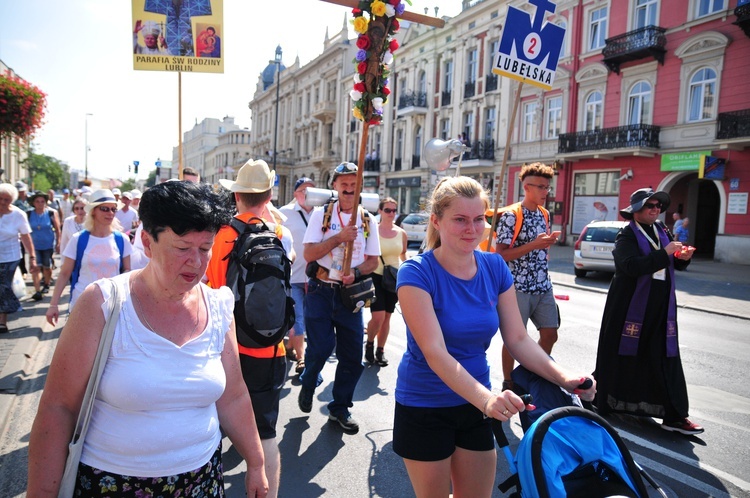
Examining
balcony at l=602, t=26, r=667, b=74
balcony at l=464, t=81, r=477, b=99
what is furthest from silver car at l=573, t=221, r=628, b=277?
balcony at l=464, t=81, r=477, b=99

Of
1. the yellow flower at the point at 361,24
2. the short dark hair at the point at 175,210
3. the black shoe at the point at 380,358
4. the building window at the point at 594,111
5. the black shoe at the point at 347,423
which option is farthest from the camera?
the building window at the point at 594,111

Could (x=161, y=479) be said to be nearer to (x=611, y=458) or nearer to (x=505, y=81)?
(x=611, y=458)

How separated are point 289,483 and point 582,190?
2350 centimetres

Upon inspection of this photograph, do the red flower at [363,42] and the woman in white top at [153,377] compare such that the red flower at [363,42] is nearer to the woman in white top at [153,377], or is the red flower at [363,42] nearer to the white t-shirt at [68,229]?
the woman in white top at [153,377]

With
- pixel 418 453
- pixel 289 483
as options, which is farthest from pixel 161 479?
pixel 289 483

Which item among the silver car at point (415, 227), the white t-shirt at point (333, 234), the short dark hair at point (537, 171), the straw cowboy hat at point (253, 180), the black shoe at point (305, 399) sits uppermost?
the short dark hair at point (537, 171)

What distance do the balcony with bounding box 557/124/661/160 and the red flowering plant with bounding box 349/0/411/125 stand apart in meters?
20.1

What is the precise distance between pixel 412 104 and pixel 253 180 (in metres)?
33.0

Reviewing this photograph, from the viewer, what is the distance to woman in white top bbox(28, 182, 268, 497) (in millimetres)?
1586

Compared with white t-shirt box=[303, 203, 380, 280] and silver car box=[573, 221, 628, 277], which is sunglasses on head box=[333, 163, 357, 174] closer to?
white t-shirt box=[303, 203, 380, 280]

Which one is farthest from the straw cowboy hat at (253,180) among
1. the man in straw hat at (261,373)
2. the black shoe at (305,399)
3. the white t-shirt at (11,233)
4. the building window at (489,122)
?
the building window at (489,122)

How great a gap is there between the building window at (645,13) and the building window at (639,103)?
2370 mm

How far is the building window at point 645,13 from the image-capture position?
69.6ft

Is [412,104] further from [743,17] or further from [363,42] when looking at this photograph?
[363,42]
